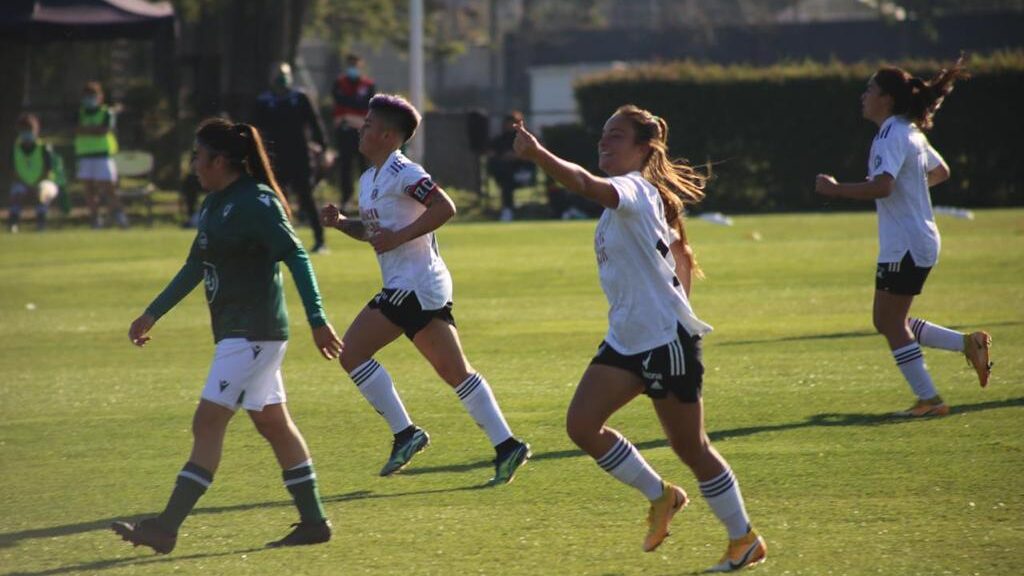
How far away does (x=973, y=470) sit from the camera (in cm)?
779

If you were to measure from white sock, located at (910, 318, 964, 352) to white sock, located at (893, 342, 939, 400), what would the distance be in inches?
15.6

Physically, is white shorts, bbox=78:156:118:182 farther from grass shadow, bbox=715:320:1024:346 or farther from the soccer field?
grass shadow, bbox=715:320:1024:346

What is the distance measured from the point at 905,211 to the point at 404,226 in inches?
125

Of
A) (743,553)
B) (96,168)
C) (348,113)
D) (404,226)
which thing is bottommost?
(96,168)

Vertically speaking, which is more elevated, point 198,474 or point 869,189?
point 869,189

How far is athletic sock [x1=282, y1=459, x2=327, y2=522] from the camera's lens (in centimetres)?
663

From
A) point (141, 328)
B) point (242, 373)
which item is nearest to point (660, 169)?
point (242, 373)

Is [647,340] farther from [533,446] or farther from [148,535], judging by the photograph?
[533,446]

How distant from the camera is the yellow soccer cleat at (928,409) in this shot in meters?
9.34

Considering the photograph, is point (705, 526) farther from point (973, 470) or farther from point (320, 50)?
point (320, 50)

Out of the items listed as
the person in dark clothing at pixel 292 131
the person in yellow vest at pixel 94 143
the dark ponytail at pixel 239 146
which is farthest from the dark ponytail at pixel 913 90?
the person in yellow vest at pixel 94 143

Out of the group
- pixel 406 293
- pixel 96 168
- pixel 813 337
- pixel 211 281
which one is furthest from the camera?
pixel 96 168

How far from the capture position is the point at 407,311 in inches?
317

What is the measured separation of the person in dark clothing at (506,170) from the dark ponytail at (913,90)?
20130mm
